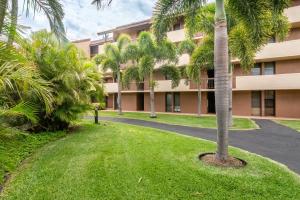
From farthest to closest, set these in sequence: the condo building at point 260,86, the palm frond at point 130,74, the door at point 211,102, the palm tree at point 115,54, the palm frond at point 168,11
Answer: the door at point 211,102 → the palm tree at point 115,54 → the palm frond at point 130,74 → the condo building at point 260,86 → the palm frond at point 168,11

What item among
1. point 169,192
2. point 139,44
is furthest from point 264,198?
point 139,44

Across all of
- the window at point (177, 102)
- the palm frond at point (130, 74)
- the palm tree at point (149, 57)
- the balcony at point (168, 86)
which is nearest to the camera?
the palm tree at point (149, 57)

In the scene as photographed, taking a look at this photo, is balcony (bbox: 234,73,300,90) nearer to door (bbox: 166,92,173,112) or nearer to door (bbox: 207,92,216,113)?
door (bbox: 207,92,216,113)

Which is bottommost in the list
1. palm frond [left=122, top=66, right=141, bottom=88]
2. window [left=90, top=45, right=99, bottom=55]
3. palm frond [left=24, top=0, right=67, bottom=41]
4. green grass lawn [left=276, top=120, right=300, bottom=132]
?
green grass lawn [left=276, top=120, right=300, bottom=132]

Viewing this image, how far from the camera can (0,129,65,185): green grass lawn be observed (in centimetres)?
427

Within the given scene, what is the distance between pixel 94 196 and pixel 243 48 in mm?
10388

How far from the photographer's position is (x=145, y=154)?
25.0 feet

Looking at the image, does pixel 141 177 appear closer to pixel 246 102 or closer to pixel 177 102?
pixel 246 102

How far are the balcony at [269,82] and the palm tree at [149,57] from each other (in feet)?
18.3

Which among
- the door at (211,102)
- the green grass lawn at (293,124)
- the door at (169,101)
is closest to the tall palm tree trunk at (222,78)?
the green grass lawn at (293,124)

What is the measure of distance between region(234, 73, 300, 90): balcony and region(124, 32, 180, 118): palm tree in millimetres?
5572

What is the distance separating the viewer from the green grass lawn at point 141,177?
5004 mm

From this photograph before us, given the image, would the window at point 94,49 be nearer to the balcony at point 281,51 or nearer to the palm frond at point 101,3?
the balcony at point 281,51

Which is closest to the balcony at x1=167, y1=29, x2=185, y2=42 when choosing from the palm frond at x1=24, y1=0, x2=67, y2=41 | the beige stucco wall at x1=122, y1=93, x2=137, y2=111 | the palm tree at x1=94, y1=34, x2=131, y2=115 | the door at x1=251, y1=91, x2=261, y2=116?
the palm tree at x1=94, y1=34, x2=131, y2=115
